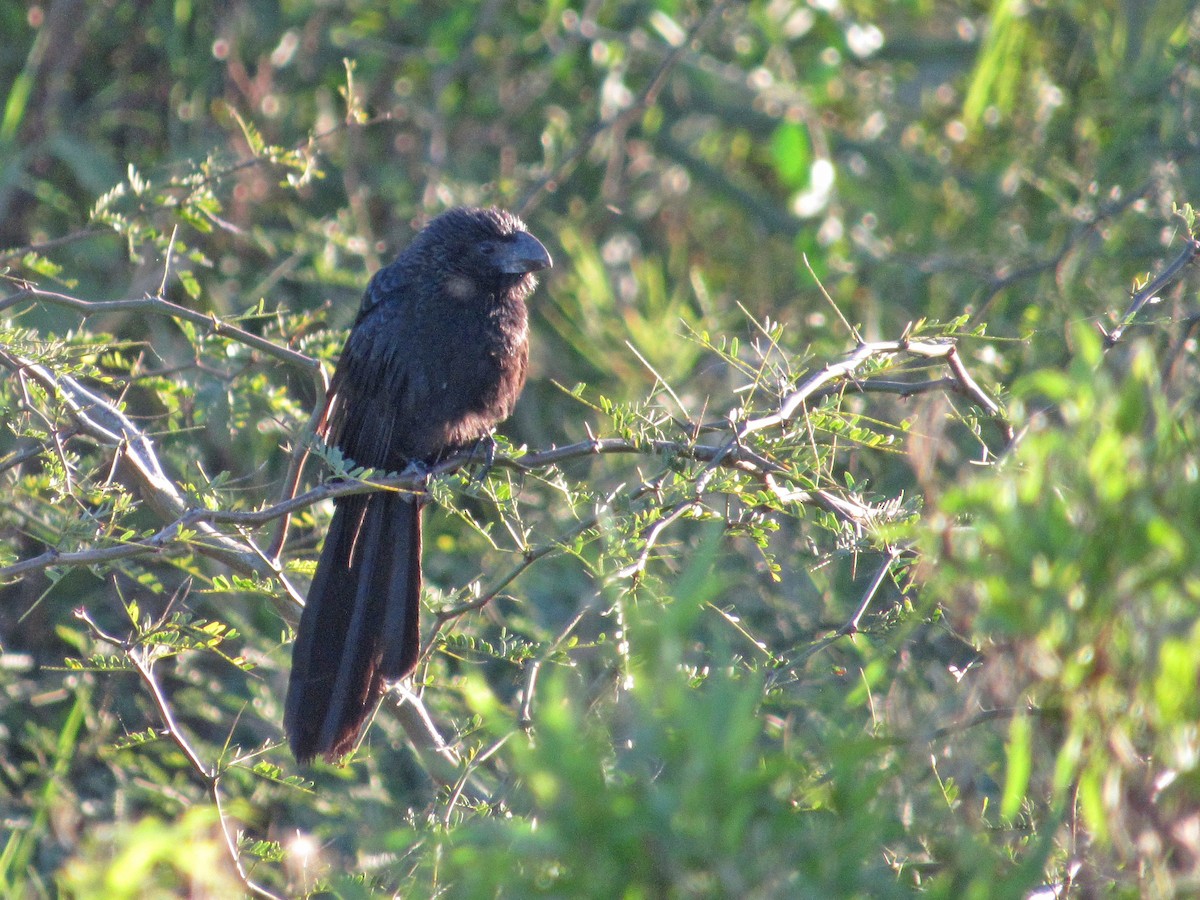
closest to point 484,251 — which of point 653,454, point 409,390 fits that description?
point 409,390

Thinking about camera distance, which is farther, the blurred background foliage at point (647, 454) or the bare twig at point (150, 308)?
the bare twig at point (150, 308)

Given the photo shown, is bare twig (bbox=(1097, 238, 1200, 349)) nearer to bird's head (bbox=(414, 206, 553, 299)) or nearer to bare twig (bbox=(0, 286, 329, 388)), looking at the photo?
bare twig (bbox=(0, 286, 329, 388))

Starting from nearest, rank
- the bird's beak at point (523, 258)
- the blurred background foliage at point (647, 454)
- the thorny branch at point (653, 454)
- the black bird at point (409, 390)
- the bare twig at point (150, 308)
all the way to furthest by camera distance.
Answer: the blurred background foliage at point (647, 454), the thorny branch at point (653, 454), the bare twig at point (150, 308), the black bird at point (409, 390), the bird's beak at point (523, 258)

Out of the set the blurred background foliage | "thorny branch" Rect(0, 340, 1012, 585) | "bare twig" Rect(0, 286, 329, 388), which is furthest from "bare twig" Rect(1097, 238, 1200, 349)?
"bare twig" Rect(0, 286, 329, 388)

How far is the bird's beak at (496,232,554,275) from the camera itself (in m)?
4.25

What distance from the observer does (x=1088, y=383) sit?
1447 millimetres

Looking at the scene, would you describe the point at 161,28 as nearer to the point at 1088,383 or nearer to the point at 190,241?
the point at 190,241

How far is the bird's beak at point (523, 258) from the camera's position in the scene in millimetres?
4250

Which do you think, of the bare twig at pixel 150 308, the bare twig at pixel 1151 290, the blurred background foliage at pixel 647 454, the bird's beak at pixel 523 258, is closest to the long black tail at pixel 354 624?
the blurred background foliage at pixel 647 454

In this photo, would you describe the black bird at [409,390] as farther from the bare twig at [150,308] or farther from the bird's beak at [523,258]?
the bare twig at [150,308]

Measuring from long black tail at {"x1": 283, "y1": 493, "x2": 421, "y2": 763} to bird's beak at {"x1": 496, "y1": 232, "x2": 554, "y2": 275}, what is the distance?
3.03 ft

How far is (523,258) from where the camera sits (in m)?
4.26

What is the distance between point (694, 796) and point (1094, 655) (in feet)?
1.67

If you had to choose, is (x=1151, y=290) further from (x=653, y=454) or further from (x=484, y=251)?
(x=484, y=251)
